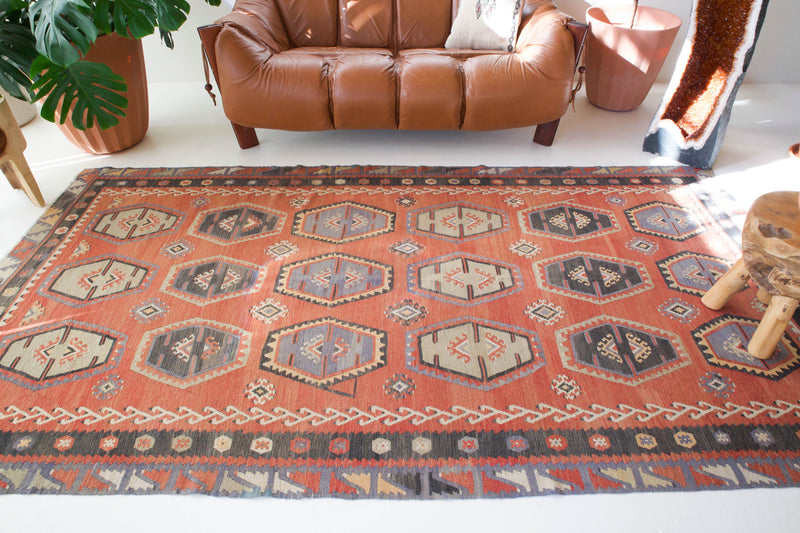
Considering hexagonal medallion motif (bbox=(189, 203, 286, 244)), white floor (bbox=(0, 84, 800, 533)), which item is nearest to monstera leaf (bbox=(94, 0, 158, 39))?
white floor (bbox=(0, 84, 800, 533))

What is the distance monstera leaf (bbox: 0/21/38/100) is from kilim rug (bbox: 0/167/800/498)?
567 millimetres

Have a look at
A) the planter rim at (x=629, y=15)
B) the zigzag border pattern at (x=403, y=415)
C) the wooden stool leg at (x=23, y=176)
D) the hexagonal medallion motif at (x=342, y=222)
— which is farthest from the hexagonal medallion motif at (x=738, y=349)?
the wooden stool leg at (x=23, y=176)

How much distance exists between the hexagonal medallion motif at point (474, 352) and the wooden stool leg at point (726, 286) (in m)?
0.67

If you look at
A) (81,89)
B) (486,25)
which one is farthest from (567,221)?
(81,89)

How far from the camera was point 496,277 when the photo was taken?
2.12m

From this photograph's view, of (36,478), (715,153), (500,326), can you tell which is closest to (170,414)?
(36,478)

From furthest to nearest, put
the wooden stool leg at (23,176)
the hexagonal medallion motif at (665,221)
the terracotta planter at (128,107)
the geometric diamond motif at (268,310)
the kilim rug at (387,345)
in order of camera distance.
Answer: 1. the terracotta planter at (128,107)
2. the wooden stool leg at (23,176)
3. the hexagonal medallion motif at (665,221)
4. the geometric diamond motif at (268,310)
5. the kilim rug at (387,345)

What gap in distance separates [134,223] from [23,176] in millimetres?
560

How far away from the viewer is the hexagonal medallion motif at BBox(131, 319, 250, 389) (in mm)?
1758

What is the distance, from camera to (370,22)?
3.16m

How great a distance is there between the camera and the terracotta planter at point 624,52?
2.98 meters

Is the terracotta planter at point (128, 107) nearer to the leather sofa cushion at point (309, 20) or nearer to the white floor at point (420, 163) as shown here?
the white floor at point (420, 163)

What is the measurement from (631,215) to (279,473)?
185 centimetres

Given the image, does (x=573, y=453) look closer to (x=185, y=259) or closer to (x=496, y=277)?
(x=496, y=277)
